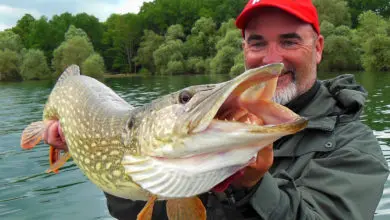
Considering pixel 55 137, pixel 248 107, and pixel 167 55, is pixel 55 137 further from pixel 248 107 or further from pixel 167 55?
pixel 167 55

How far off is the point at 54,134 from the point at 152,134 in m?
1.59

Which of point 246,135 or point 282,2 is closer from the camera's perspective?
point 246,135

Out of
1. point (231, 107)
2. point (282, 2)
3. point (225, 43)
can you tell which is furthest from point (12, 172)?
point (225, 43)

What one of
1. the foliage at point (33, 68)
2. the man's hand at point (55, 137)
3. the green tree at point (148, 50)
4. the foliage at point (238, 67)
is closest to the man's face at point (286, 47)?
the man's hand at point (55, 137)

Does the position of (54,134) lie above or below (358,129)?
below

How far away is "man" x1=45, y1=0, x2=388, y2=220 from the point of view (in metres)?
1.55

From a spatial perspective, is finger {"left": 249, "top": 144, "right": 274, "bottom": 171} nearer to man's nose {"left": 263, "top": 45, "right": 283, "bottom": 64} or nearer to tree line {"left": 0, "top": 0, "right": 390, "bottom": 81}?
man's nose {"left": 263, "top": 45, "right": 283, "bottom": 64}

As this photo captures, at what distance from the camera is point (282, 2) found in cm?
234

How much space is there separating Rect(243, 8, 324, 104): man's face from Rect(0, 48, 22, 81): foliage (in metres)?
39.2

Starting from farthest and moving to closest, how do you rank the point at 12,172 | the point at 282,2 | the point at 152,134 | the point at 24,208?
the point at 12,172 < the point at 24,208 < the point at 282,2 < the point at 152,134

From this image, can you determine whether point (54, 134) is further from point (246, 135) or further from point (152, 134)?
point (246, 135)

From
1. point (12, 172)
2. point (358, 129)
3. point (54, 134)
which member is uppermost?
point (358, 129)

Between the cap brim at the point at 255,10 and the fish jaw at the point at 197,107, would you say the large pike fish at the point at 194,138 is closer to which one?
the fish jaw at the point at 197,107

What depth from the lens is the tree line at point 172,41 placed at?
28.2 m
